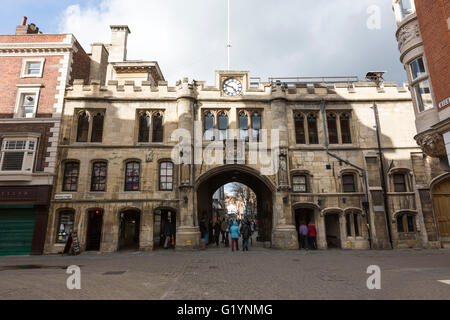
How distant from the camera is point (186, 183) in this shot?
17.1 metres

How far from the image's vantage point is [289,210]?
17141 millimetres

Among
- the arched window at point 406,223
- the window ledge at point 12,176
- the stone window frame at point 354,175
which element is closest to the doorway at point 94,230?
the window ledge at point 12,176

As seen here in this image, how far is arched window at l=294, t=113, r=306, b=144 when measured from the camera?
Result: 1919cm

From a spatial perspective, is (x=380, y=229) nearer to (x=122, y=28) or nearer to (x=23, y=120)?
(x=23, y=120)

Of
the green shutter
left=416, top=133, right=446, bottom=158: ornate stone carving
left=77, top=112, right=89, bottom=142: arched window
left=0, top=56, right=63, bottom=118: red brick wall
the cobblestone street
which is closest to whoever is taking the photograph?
the cobblestone street

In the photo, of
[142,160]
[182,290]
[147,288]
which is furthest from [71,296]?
[142,160]

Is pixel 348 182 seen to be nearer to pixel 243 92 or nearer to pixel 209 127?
pixel 243 92

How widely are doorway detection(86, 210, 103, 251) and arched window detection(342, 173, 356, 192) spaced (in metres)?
16.9

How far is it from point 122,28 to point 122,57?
3431mm

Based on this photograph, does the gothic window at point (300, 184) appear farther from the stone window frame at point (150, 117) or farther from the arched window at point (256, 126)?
the stone window frame at point (150, 117)

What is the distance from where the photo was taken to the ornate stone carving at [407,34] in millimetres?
11639

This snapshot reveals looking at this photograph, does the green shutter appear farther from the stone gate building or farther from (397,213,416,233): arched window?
(397,213,416,233): arched window

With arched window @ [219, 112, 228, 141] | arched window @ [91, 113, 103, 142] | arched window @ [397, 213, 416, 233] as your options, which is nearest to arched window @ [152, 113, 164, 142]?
arched window @ [91, 113, 103, 142]

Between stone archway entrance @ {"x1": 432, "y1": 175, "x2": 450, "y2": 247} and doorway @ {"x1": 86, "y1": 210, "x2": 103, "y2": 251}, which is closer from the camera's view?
stone archway entrance @ {"x1": 432, "y1": 175, "x2": 450, "y2": 247}
